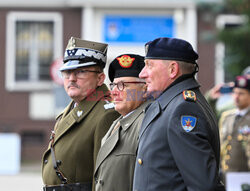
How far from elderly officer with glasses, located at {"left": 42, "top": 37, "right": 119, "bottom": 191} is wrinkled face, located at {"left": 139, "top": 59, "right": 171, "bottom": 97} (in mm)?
1089

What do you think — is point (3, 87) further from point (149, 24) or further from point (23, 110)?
point (149, 24)

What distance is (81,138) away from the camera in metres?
4.53

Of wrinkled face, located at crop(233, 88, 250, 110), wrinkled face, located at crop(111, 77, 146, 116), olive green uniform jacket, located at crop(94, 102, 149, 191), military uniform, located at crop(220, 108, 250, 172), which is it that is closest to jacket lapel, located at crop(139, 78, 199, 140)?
olive green uniform jacket, located at crop(94, 102, 149, 191)

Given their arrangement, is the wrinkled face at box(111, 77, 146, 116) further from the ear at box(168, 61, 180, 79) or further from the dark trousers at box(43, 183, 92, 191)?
the ear at box(168, 61, 180, 79)

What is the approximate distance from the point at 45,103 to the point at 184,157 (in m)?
17.4

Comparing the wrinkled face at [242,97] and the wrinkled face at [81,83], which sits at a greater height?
the wrinkled face at [81,83]

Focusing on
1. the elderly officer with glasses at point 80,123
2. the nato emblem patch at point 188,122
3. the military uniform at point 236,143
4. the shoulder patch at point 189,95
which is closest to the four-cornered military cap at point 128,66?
the elderly officer with glasses at point 80,123

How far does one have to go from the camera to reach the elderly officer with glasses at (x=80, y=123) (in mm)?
4500

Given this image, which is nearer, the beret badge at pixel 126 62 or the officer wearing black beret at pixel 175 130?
the officer wearing black beret at pixel 175 130

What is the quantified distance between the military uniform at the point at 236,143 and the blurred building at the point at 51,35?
1230cm

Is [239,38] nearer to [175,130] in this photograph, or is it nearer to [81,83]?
[81,83]

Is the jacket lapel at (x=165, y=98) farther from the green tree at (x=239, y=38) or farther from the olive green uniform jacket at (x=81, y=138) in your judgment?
the green tree at (x=239, y=38)

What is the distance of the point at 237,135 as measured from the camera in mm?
7891

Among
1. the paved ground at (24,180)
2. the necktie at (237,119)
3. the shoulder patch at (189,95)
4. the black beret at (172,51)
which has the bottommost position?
the paved ground at (24,180)
